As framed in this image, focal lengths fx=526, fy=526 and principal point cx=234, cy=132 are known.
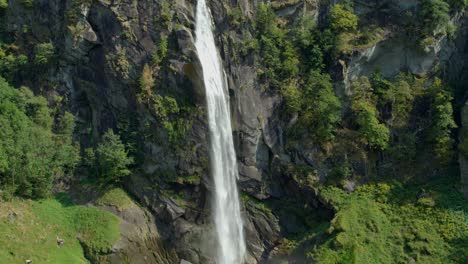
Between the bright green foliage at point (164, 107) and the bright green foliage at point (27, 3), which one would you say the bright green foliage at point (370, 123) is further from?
the bright green foliage at point (27, 3)

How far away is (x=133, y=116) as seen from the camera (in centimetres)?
3053

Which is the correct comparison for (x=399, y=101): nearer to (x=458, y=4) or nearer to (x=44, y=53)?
(x=458, y=4)

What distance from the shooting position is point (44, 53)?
103 feet

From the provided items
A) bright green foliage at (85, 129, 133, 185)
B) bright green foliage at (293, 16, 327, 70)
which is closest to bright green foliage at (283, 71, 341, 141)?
bright green foliage at (293, 16, 327, 70)

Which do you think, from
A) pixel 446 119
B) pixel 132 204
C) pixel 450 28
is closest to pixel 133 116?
pixel 132 204

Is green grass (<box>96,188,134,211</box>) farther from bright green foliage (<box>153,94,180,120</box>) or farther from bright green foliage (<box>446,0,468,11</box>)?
bright green foliage (<box>446,0,468,11</box>)

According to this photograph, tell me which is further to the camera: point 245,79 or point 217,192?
point 245,79

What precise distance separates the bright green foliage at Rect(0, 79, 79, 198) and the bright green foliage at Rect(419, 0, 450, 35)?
22.5 meters

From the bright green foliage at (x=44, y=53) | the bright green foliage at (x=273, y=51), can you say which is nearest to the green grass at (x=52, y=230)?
the bright green foliage at (x=44, y=53)

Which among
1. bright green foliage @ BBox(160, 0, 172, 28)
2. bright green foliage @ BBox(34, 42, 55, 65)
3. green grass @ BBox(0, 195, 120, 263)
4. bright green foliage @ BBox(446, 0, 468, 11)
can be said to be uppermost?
bright green foliage @ BBox(446, 0, 468, 11)

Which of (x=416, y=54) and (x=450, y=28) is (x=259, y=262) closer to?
(x=416, y=54)

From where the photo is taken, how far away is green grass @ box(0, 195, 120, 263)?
82.8 ft

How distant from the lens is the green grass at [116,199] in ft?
96.5

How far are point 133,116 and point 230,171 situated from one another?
6.50 metres
